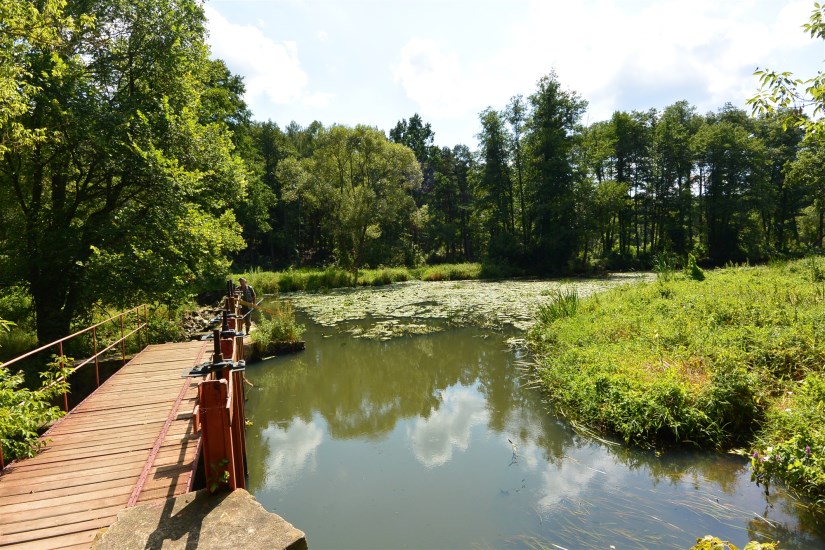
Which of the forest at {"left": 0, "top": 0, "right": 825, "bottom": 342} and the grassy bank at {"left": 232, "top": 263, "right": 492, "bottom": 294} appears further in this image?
the grassy bank at {"left": 232, "top": 263, "right": 492, "bottom": 294}

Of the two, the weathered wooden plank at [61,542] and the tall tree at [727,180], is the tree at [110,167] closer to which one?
the weathered wooden plank at [61,542]

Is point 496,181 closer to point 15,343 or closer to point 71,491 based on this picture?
point 15,343

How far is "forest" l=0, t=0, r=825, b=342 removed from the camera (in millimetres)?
8969

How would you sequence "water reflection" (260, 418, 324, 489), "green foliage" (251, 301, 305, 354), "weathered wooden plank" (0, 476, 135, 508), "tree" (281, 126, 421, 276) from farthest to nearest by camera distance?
"tree" (281, 126, 421, 276), "green foliage" (251, 301, 305, 354), "water reflection" (260, 418, 324, 489), "weathered wooden plank" (0, 476, 135, 508)

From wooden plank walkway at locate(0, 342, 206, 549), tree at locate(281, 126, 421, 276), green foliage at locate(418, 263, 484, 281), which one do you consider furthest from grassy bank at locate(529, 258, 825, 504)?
green foliage at locate(418, 263, 484, 281)

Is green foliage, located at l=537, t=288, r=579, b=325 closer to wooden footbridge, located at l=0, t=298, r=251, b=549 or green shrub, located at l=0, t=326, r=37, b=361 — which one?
wooden footbridge, located at l=0, t=298, r=251, b=549

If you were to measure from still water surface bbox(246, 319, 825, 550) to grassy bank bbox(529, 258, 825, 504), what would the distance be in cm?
46

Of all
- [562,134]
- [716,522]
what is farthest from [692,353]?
[562,134]

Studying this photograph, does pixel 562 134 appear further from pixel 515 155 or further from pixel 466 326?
pixel 466 326

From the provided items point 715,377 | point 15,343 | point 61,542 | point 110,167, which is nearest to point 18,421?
point 61,542

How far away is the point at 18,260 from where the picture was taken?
8758mm

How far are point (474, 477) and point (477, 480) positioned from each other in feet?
0.28

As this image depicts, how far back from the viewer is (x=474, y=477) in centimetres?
553

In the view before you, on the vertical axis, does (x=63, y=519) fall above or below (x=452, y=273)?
below
